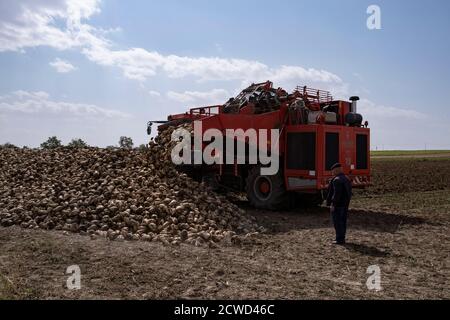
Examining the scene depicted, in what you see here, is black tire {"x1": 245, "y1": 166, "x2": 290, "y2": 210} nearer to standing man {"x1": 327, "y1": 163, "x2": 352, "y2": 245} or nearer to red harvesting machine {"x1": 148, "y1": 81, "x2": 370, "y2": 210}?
red harvesting machine {"x1": 148, "y1": 81, "x2": 370, "y2": 210}

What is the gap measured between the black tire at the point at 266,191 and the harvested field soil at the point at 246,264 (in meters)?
1.75

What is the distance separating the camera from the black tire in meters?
12.6

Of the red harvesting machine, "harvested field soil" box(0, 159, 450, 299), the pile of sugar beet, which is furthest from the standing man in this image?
the red harvesting machine

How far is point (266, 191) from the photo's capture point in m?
12.9

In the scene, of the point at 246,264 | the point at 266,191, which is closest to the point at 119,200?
the point at 246,264

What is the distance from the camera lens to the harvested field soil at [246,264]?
5852 mm

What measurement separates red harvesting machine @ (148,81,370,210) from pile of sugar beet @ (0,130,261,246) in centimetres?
171

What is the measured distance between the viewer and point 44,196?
10.5 m

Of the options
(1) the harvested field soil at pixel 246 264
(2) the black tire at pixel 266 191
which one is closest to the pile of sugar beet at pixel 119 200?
(1) the harvested field soil at pixel 246 264

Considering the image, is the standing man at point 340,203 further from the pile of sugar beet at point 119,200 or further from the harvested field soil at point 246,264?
the pile of sugar beet at point 119,200

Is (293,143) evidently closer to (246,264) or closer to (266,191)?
(266,191)

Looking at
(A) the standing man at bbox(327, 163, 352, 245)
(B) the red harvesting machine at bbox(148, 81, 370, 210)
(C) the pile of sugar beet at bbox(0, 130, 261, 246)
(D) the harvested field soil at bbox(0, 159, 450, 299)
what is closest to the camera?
(D) the harvested field soil at bbox(0, 159, 450, 299)
